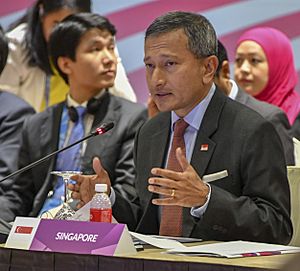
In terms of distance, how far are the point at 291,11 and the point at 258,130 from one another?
2305mm

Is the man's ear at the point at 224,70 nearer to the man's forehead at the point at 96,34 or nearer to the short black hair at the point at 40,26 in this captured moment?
the man's forehead at the point at 96,34

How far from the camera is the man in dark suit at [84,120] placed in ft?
12.6

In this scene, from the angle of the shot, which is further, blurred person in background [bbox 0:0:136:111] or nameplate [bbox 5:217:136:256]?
blurred person in background [bbox 0:0:136:111]

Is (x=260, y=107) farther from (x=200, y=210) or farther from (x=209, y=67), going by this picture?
(x=200, y=210)

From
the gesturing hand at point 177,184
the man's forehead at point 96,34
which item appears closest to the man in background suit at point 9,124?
the man's forehead at point 96,34

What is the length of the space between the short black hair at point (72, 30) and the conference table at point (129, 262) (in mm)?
2064

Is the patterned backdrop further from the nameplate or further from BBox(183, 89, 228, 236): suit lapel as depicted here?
the nameplate

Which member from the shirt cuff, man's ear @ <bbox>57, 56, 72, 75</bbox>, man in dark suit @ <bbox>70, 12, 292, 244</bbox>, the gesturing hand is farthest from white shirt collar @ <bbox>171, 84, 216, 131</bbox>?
man's ear @ <bbox>57, 56, 72, 75</bbox>

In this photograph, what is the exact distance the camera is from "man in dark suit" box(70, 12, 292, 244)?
2.67 metres

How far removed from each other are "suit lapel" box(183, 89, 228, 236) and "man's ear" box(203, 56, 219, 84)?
0.06 meters

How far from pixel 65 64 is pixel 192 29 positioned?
1551 mm

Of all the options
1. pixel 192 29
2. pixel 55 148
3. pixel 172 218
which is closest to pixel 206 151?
pixel 172 218

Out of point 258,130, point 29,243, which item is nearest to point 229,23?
point 258,130

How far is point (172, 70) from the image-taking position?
2.86 m
